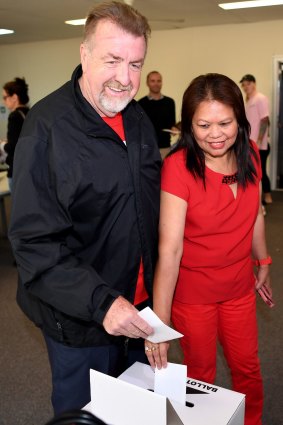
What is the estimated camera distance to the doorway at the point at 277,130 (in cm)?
733

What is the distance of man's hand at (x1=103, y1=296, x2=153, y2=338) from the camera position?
124 cm

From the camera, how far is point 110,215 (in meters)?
1.37

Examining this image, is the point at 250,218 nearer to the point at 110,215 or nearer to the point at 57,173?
the point at 110,215

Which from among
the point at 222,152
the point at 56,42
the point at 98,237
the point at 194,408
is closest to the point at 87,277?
the point at 98,237

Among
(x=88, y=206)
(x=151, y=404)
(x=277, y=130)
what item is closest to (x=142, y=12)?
(x=277, y=130)

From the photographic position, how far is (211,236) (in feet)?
5.38

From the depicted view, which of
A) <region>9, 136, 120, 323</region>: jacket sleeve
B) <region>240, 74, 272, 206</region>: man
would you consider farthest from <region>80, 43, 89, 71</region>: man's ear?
<region>240, 74, 272, 206</region>: man

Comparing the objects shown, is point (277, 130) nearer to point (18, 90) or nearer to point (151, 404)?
point (18, 90)

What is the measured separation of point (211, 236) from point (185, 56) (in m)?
6.86

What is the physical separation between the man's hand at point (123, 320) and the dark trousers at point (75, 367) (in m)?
0.25

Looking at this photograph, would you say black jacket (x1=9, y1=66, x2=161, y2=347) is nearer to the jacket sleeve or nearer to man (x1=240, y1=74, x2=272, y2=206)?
the jacket sleeve

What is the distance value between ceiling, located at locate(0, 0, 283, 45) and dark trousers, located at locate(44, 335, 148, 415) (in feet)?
14.0

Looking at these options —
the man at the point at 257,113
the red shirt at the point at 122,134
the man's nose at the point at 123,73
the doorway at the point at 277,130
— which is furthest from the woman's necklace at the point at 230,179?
the doorway at the point at 277,130

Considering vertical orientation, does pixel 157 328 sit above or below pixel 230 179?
below
